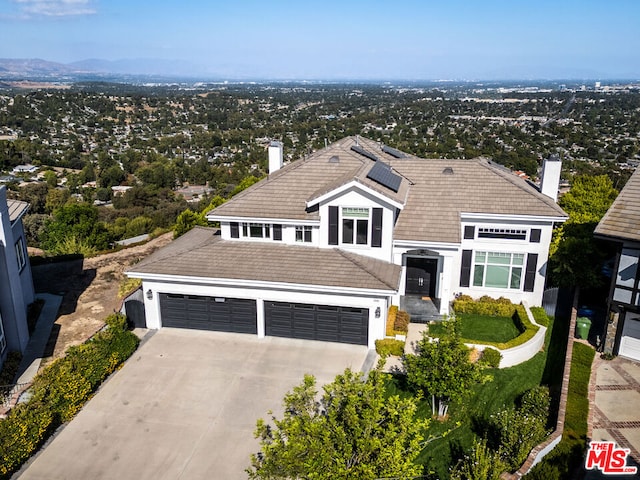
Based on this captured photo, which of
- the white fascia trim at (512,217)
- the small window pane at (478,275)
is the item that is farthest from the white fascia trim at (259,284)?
the small window pane at (478,275)

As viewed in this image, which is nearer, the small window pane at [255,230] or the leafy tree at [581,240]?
the leafy tree at [581,240]

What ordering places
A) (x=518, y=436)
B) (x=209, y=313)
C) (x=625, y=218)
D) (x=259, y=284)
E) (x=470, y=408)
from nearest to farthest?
(x=518, y=436) < (x=470, y=408) < (x=625, y=218) < (x=259, y=284) < (x=209, y=313)

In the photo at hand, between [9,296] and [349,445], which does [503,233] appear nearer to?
[349,445]

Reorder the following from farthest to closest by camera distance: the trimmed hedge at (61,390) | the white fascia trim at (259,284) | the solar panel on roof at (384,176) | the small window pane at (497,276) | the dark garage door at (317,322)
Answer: the small window pane at (497,276) → the solar panel on roof at (384,176) → the dark garage door at (317,322) → the white fascia trim at (259,284) → the trimmed hedge at (61,390)

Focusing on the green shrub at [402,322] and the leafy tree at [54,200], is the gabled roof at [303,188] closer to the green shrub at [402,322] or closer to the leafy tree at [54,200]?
the green shrub at [402,322]

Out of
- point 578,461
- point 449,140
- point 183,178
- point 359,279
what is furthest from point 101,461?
point 449,140

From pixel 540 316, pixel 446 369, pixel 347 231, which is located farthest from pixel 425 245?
pixel 446 369

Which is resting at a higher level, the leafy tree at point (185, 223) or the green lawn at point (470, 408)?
the leafy tree at point (185, 223)
